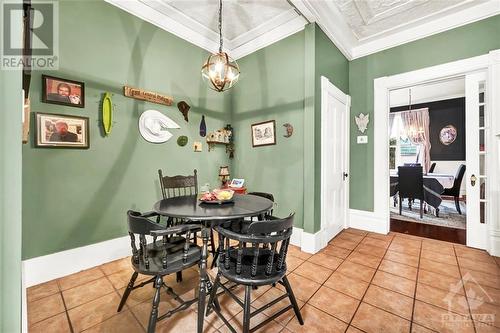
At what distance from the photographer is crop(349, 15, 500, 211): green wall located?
270 cm

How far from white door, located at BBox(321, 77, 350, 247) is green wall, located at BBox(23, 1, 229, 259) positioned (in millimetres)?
2020

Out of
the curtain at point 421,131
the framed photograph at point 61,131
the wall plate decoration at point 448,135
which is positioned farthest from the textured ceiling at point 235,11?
the wall plate decoration at point 448,135

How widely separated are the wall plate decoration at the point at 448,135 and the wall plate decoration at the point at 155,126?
831 centimetres

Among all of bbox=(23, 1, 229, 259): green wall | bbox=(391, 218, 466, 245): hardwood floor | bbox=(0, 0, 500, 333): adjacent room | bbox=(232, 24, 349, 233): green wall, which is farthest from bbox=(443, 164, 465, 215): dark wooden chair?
bbox=(23, 1, 229, 259): green wall

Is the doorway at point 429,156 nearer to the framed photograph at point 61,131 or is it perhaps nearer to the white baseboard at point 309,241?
the white baseboard at point 309,241

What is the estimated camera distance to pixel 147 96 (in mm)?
2689

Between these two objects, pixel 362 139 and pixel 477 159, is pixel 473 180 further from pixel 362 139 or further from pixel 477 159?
pixel 362 139

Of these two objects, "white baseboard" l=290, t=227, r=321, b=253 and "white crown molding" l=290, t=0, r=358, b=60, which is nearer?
"white crown molding" l=290, t=0, r=358, b=60

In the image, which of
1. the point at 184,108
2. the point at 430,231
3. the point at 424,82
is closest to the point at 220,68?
the point at 184,108

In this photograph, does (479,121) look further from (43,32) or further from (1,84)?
(43,32)

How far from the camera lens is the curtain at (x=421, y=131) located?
6957 millimetres

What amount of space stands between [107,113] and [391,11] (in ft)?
12.8

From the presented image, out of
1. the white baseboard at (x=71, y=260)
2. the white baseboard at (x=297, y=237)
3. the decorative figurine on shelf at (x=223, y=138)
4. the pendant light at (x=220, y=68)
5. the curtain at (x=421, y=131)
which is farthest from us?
the curtain at (x=421, y=131)

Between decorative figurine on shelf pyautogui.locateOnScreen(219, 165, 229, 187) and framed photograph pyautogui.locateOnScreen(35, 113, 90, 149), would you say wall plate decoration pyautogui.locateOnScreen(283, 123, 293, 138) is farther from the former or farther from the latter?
framed photograph pyautogui.locateOnScreen(35, 113, 90, 149)
